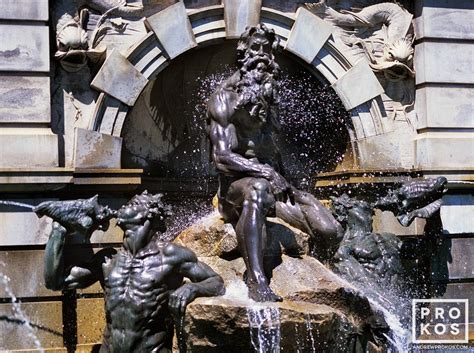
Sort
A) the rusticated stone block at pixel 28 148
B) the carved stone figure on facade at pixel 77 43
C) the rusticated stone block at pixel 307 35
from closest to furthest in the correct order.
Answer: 1. the rusticated stone block at pixel 28 148
2. the carved stone figure on facade at pixel 77 43
3. the rusticated stone block at pixel 307 35

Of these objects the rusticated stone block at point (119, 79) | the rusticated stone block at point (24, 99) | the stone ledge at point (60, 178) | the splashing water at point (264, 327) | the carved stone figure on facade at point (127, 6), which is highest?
the carved stone figure on facade at point (127, 6)

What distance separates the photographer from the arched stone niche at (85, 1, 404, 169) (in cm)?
1044

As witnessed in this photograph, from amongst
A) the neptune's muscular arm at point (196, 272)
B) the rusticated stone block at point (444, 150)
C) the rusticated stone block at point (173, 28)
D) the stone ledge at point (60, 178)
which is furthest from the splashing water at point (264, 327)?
the rusticated stone block at point (444, 150)

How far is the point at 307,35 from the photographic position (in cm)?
1113

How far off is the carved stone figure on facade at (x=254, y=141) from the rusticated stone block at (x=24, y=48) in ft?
8.10

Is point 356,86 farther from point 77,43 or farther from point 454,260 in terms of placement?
point 77,43

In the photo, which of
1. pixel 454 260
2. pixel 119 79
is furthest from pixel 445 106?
pixel 119 79

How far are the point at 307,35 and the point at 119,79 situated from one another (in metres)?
2.36

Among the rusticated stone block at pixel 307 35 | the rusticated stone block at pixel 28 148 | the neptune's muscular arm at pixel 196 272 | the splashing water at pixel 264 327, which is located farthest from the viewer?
the rusticated stone block at pixel 307 35

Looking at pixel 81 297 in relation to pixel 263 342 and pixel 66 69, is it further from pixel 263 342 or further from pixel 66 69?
pixel 263 342

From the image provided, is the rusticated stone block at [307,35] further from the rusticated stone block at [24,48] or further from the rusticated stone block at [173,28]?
the rusticated stone block at [24,48]

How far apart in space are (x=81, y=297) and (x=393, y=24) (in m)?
5.05

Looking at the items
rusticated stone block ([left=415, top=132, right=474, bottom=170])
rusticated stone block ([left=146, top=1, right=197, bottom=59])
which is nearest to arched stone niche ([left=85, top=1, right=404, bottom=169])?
rusticated stone block ([left=146, top=1, right=197, bottom=59])

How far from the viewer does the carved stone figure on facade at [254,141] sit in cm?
805
